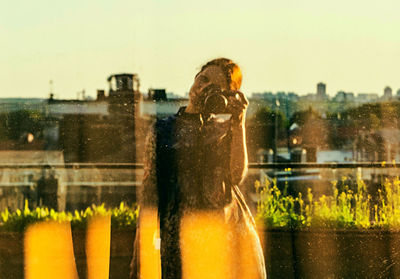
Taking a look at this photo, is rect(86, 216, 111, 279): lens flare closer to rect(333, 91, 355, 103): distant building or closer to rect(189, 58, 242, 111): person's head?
rect(333, 91, 355, 103): distant building

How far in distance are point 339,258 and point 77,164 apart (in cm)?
195

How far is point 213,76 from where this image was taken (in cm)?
289

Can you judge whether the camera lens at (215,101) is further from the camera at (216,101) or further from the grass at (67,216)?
the grass at (67,216)

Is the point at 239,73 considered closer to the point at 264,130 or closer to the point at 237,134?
the point at 237,134

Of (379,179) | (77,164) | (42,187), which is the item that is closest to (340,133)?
(379,179)

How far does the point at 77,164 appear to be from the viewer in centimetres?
472

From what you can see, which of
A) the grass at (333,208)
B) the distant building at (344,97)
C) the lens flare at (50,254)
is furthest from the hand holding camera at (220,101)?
the lens flare at (50,254)

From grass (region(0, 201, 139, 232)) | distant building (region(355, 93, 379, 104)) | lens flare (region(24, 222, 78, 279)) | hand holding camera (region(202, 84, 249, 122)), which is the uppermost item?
distant building (region(355, 93, 379, 104))

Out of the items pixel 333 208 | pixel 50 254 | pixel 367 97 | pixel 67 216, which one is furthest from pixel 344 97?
pixel 50 254

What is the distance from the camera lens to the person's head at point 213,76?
9.45 feet

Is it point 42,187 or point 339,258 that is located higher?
point 42,187

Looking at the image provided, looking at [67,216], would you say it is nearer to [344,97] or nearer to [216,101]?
[344,97]

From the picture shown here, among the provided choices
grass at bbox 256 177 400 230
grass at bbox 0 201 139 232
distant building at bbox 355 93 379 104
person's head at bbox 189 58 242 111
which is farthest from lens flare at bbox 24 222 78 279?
distant building at bbox 355 93 379 104

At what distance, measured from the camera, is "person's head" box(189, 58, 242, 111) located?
2881 millimetres
